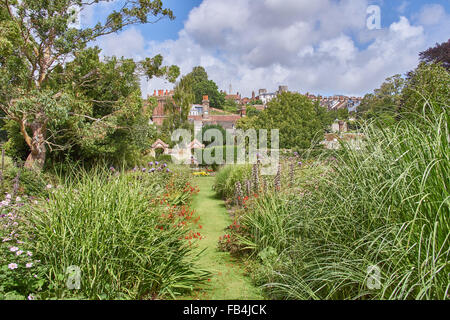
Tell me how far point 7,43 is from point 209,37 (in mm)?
5992

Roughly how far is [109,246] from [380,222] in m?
2.14

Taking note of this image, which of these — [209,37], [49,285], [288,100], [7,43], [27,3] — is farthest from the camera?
[288,100]

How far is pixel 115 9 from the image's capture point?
11000mm

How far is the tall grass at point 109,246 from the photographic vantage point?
2385mm

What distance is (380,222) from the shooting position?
216 cm

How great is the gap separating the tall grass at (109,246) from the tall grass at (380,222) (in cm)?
101

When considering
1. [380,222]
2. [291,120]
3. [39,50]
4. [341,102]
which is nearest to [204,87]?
[341,102]

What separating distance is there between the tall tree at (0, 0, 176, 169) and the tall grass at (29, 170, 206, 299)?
673cm

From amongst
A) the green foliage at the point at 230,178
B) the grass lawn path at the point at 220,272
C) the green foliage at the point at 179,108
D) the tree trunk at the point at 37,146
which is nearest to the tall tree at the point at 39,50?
the tree trunk at the point at 37,146

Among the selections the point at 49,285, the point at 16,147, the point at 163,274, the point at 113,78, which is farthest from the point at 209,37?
the point at 16,147

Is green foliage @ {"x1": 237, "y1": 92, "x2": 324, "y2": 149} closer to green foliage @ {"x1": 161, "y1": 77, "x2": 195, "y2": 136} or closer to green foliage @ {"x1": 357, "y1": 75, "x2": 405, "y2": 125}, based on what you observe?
green foliage @ {"x1": 357, "y1": 75, "x2": 405, "y2": 125}

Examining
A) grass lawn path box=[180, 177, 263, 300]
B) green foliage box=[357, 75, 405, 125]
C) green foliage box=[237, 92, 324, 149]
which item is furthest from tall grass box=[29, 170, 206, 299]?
green foliage box=[237, 92, 324, 149]

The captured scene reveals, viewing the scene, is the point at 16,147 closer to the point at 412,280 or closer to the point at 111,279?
the point at 111,279

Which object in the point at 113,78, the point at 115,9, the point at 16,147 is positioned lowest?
the point at 16,147
